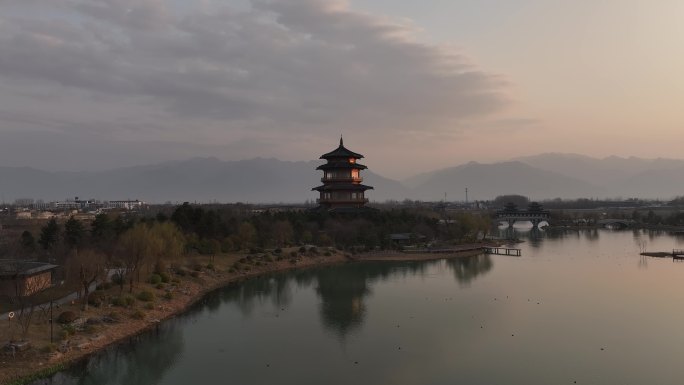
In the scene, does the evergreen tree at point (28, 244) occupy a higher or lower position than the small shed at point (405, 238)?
higher

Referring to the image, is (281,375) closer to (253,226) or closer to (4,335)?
(4,335)

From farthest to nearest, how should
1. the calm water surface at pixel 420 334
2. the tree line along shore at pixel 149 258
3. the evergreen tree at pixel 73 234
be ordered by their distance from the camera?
the evergreen tree at pixel 73 234
the tree line along shore at pixel 149 258
the calm water surface at pixel 420 334

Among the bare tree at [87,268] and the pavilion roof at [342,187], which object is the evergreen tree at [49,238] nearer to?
the bare tree at [87,268]

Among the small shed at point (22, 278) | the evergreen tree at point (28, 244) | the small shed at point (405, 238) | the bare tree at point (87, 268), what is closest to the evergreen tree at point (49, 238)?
the evergreen tree at point (28, 244)

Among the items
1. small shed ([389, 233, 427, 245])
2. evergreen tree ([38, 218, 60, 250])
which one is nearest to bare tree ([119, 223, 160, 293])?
evergreen tree ([38, 218, 60, 250])

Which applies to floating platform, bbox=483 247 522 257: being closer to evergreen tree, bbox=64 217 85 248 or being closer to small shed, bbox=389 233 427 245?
small shed, bbox=389 233 427 245

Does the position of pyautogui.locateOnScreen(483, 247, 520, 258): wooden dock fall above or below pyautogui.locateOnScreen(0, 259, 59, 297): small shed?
below

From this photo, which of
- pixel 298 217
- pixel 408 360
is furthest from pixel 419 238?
pixel 408 360

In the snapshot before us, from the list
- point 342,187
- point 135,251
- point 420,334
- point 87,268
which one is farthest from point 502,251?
point 87,268
